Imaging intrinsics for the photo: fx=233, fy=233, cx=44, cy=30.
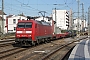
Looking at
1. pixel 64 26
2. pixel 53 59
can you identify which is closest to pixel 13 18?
pixel 64 26

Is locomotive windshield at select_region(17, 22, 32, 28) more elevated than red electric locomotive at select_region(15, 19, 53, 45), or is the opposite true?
locomotive windshield at select_region(17, 22, 32, 28)

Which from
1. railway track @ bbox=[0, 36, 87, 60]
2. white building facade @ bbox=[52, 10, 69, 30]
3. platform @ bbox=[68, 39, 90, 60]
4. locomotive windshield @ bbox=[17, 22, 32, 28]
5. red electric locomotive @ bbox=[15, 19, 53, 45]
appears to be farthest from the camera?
white building facade @ bbox=[52, 10, 69, 30]

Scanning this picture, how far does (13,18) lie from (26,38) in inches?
2701

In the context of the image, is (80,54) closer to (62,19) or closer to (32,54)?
(32,54)

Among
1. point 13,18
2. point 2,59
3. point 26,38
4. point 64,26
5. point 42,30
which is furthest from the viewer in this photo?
point 64,26

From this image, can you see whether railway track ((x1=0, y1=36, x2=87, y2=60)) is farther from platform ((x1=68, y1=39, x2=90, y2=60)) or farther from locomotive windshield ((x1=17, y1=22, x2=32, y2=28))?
locomotive windshield ((x1=17, y1=22, x2=32, y2=28))

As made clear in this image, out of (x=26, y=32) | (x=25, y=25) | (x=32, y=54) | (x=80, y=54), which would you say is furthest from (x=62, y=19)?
(x=80, y=54)

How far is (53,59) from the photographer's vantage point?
16.2 meters

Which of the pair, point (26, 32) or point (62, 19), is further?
point (62, 19)

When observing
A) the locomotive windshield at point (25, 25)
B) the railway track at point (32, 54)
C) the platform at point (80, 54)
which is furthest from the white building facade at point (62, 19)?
the platform at point (80, 54)

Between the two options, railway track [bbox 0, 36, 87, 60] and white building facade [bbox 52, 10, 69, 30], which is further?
white building facade [bbox 52, 10, 69, 30]

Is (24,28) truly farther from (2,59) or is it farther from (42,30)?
(2,59)

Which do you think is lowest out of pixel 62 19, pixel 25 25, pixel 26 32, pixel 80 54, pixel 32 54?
pixel 32 54

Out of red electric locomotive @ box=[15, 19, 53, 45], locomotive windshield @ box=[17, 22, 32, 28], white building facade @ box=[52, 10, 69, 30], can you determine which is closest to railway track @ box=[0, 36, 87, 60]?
red electric locomotive @ box=[15, 19, 53, 45]
